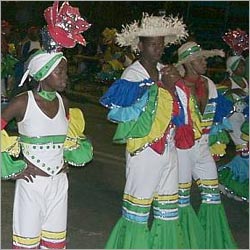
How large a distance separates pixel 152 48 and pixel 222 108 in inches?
53.0

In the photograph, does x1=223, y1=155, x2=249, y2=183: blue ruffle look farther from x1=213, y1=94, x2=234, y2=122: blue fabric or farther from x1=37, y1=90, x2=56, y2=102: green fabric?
x1=37, y1=90, x2=56, y2=102: green fabric

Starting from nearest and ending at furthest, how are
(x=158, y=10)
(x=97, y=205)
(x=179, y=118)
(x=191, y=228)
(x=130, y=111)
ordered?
(x=130, y=111) < (x=179, y=118) < (x=191, y=228) < (x=97, y=205) < (x=158, y=10)

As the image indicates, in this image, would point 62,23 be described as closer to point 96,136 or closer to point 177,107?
point 177,107

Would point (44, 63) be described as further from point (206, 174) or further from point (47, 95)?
point (206, 174)

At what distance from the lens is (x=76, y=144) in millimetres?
5406

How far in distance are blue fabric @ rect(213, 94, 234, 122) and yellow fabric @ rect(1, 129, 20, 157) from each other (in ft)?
7.43

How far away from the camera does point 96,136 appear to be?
1328 centimetres

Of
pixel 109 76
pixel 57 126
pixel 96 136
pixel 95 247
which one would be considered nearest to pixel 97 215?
pixel 95 247

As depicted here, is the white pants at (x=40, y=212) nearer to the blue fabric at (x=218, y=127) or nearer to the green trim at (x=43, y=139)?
the green trim at (x=43, y=139)

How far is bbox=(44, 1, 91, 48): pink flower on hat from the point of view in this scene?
517cm

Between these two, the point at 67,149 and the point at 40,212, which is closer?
the point at 40,212

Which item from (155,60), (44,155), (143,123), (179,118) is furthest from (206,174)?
(44,155)

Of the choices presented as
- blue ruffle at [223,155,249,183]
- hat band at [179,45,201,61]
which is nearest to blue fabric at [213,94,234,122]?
hat band at [179,45,201,61]

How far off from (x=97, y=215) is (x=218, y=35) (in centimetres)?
1394
